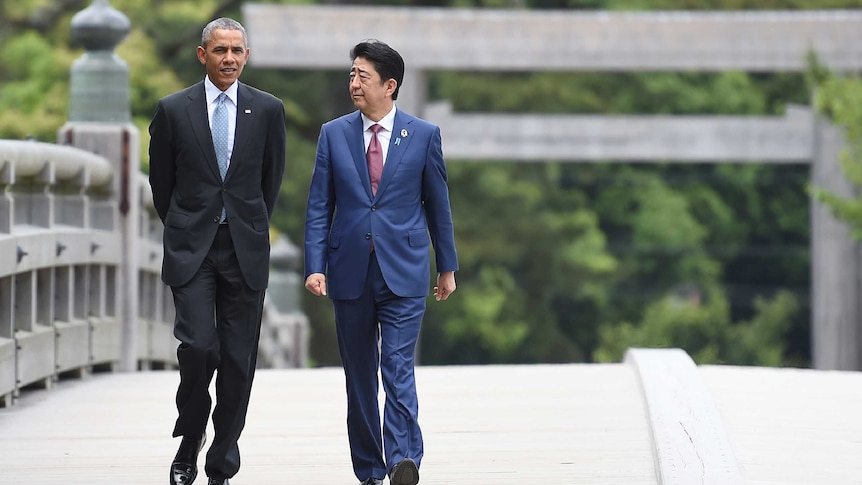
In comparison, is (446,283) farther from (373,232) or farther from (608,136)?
(608,136)

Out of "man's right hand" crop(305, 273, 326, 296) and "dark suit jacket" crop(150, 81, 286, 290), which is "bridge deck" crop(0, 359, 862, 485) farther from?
"dark suit jacket" crop(150, 81, 286, 290)

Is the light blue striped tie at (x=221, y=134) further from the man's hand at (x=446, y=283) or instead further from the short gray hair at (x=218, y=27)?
the man's hand at (x=446, y=283)

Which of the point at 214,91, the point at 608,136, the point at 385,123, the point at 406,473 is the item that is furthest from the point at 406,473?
the point at 608,136

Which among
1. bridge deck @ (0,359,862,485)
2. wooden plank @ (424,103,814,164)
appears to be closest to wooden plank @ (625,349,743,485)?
bridge deck @ (0,359,862,485)

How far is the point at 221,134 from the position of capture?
596cm

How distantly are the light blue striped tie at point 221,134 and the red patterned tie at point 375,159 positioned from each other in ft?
1.62

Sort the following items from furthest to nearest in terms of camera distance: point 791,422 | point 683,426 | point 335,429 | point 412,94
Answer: point 412,94 → point 335,429 → point 791,422 → point 683,426

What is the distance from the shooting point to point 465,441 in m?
7.15

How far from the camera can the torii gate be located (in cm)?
1728

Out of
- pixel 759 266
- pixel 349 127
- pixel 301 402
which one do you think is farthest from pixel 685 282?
pixel 349 127

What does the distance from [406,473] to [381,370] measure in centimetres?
40

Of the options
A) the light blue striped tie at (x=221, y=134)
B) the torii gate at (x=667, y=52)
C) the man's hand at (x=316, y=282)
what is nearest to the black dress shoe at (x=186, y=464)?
the man's hand at (x=316, y=282)

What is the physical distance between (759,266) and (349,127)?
2983 centimetres

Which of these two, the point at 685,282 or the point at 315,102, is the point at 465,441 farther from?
the point at 685,282
